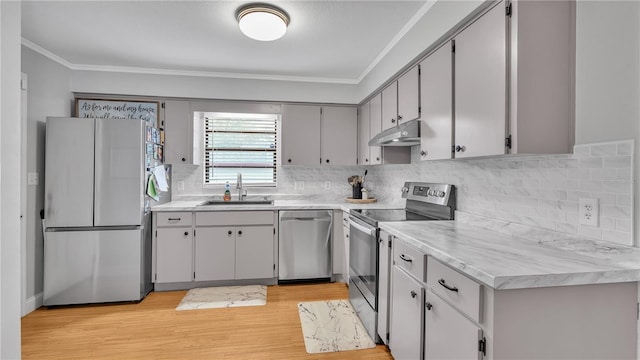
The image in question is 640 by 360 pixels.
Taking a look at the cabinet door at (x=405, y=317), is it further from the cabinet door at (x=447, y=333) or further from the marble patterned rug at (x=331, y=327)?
the marble patterned rug at (x=331, y=327)

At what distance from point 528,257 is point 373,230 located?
105 centimetres

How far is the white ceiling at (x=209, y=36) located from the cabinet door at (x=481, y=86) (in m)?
0.62

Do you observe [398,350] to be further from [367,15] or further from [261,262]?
[367,15]

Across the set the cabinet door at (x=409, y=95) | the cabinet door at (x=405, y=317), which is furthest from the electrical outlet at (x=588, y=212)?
the cabinet door at (x=409, y=95)

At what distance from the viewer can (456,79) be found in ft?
5.66

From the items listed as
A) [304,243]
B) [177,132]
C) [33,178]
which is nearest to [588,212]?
[304,243]

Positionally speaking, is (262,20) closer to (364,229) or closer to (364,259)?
(364,229)

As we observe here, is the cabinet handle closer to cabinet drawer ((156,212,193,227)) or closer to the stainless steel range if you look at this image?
the stainless steel range

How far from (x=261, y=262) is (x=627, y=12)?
3240 millimetres

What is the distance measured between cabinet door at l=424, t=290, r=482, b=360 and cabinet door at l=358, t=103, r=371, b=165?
2226mm

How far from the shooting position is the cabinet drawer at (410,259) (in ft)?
5.02
